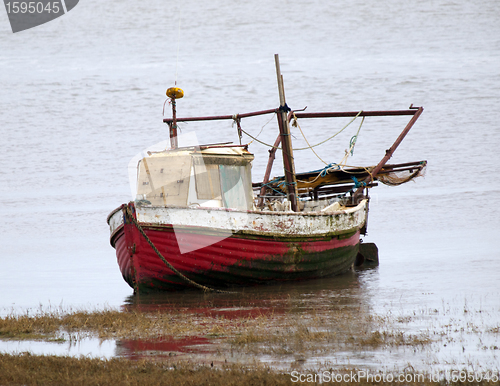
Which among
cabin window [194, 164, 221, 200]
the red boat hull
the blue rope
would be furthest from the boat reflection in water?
the blue rope

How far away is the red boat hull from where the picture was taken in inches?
456

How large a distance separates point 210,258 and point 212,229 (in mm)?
572

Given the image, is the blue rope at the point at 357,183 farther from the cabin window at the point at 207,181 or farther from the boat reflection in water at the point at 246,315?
the cabin window at the point at 207,181

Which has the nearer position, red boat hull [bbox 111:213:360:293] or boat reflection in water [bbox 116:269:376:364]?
boat reflection in water [bbox 116:269:376:364]

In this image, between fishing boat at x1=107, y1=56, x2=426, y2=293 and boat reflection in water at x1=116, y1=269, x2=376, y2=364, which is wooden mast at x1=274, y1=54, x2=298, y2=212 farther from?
boat reflection in water at x1=116, y1=269, x2=376, y2=364

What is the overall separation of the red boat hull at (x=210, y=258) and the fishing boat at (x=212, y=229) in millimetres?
18

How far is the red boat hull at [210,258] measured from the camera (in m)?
11.6

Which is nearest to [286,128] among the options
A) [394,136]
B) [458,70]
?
[394,136]

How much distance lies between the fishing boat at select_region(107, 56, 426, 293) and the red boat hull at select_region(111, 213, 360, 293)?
0.06 ft

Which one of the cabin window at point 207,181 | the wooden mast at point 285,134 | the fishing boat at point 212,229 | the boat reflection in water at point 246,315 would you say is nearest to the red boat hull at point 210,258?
the fishing boat at point 212,229

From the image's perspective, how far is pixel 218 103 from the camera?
48375 mm

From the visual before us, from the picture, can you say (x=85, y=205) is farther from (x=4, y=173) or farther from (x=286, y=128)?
(x=286, y=128)

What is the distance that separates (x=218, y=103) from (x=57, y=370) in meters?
42.4

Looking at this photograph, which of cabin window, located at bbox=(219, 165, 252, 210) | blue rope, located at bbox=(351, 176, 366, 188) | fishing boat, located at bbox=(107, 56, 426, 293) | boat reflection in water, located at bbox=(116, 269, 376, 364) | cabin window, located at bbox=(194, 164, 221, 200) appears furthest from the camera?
blue rope, located at bbox=(351, 176, 366, 188)
